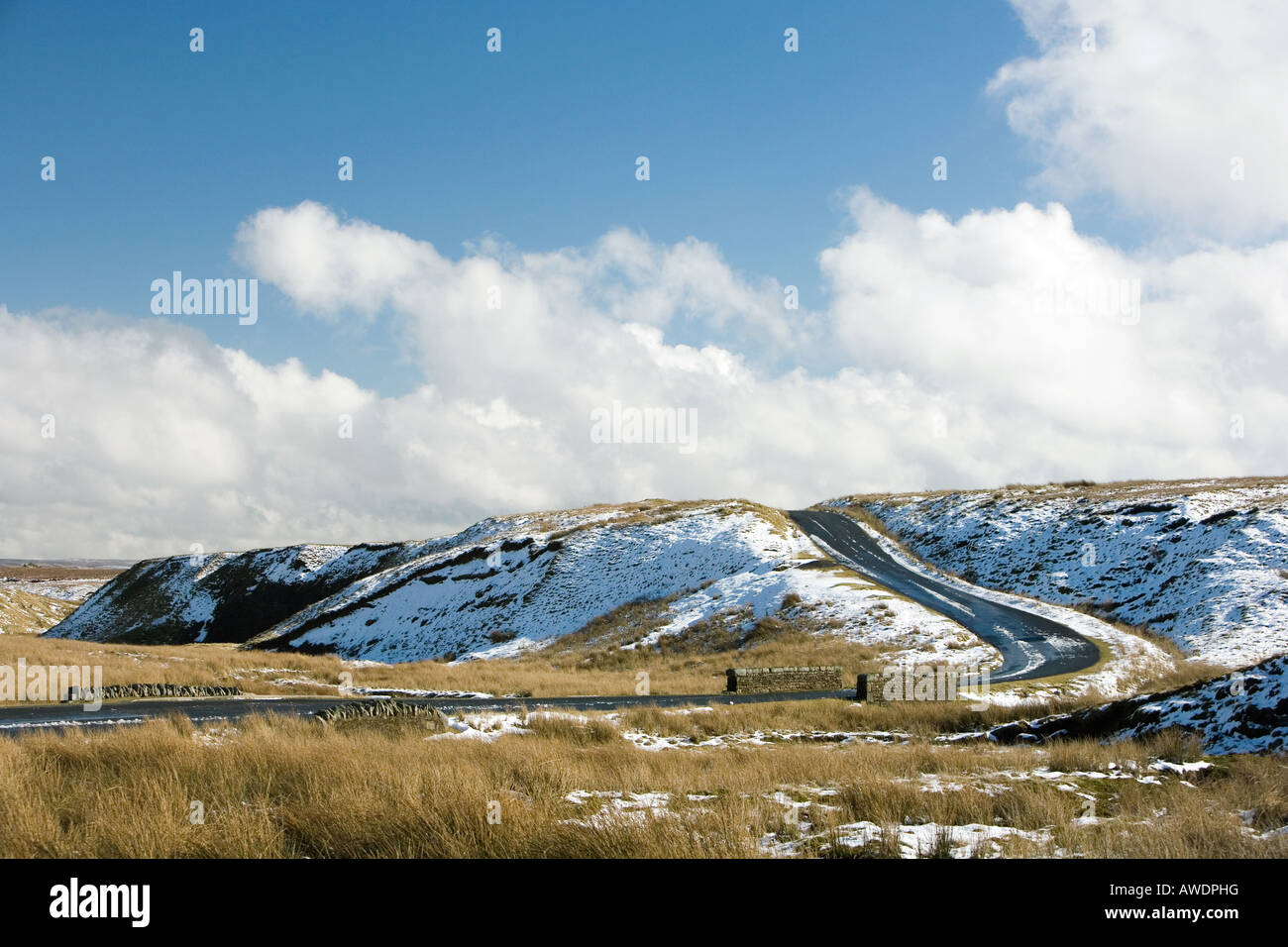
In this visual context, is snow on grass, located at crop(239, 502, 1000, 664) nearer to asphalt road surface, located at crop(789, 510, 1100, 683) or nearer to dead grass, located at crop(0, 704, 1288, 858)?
asphalt road surface, located at crop(789, 510, 1100, 683)

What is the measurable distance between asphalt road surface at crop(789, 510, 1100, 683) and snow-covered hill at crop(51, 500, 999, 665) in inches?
64.0

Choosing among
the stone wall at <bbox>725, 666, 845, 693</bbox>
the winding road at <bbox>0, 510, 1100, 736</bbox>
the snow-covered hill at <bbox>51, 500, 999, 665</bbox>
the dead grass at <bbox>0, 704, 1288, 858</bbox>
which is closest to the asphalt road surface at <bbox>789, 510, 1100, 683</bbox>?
the winding road at <bbox>0, 510, 1100, 736</bbox>

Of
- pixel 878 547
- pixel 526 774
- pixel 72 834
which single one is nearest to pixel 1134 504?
pixel 878 547

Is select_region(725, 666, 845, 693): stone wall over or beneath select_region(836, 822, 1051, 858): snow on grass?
beneath

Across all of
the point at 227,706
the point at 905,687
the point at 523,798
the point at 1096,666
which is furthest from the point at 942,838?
the point at 1096,666

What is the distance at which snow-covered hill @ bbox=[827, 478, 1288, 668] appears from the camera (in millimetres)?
34062

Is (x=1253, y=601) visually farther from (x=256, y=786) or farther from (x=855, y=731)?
(x=256, y=786)

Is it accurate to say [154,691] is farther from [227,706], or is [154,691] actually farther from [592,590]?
[592,590]

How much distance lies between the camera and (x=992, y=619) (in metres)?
36.4

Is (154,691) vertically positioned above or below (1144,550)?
below

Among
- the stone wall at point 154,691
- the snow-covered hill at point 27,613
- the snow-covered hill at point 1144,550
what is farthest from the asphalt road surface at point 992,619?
the snow-covered hill at point 27,613

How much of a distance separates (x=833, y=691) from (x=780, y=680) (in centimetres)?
195

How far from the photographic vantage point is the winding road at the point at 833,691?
1438 centimetres

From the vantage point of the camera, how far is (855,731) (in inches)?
603
